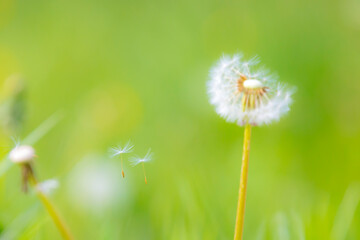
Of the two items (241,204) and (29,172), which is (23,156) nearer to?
(29,172)

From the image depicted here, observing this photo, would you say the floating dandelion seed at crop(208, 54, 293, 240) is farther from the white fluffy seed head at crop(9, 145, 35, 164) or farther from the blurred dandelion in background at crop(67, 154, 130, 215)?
the blurred dandelion in background at crop(67, 154, 130, 215)

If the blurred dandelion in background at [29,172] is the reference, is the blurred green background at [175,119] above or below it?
above

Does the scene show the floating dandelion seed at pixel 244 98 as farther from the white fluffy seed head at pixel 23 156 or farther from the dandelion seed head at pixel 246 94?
the white fluffy seed head at pixel 23 156

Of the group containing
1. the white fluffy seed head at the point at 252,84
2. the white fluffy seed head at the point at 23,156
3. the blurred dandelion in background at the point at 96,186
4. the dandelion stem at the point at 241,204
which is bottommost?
the dandelion stem at the point at 241,204

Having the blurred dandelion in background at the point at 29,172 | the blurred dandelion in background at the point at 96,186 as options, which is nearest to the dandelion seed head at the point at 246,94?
the blurred dandelion in background at the point at 29,172

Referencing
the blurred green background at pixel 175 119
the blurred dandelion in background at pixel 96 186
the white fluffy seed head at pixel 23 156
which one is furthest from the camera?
the blurred dandelion in background at pixel 96 186

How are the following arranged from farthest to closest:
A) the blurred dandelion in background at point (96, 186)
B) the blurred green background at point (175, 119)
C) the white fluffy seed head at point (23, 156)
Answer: the blurred dandelion in background at point (96, 186)
the blurred green background at point (175, 119)
the white fluffy seed head at point (23, 156)

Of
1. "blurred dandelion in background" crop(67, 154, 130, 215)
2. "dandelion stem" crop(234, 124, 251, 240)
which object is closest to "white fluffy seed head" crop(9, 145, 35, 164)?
"dandelion stem" crop(234, 124, 251, 240)

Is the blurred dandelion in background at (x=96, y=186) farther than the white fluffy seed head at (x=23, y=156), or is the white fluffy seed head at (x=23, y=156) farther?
the blurred dandelion in background at (x=96, y=186)
